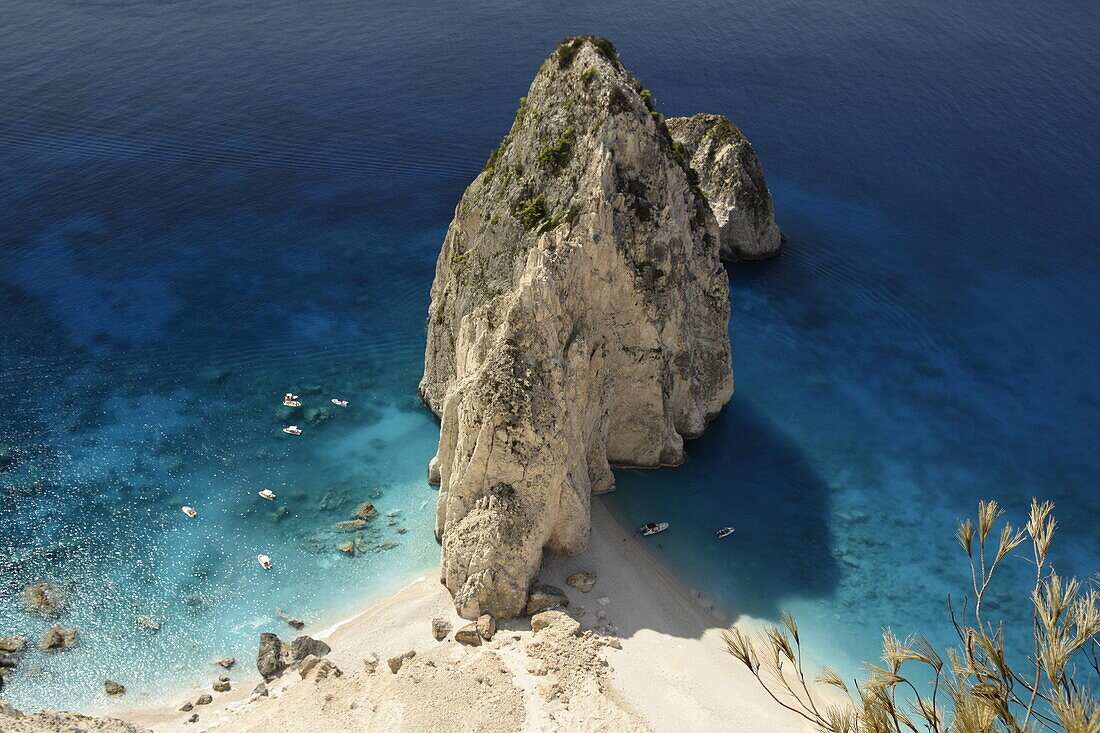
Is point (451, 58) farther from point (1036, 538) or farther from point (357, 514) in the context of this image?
point (1036, 538)

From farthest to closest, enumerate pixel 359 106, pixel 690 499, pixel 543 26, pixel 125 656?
1. pixel 543 26
2. pixel 359 106
3. pixel 690 499
4. pixel 125 656

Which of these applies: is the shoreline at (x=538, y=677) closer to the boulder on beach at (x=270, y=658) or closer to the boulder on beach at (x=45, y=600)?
the boulder on beach at (x=270, y=658)

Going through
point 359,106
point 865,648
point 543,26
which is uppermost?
point 543,26

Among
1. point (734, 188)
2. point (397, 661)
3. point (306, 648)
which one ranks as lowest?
point (306, 648)

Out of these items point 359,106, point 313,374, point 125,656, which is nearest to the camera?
point 125,656

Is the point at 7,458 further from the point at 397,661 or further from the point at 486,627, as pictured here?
the point at 486,627

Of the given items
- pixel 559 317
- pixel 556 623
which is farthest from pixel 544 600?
pixel 559 317

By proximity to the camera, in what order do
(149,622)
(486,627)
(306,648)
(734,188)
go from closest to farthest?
1. (486,627)
2. (306,648)
3. (149,622)
4. (734,188)

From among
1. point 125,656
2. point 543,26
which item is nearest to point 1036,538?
point 125,656

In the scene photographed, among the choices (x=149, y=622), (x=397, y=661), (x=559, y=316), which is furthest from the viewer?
(x=149, y=622)
